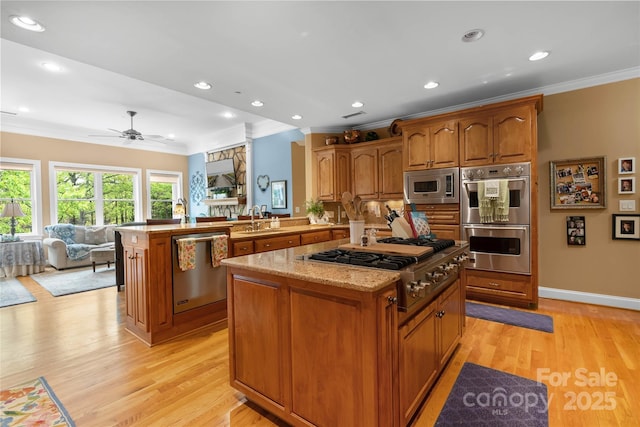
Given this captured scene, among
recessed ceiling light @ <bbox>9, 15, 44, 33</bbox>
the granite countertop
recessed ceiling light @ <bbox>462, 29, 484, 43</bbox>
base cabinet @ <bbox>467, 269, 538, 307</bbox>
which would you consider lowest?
base cabinet @ <bbox>467, 269, 538, 307</bbox>

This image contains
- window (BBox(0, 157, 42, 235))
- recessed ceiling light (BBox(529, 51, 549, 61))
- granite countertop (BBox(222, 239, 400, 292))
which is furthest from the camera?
window (BBox(0, 157, 42, 235))

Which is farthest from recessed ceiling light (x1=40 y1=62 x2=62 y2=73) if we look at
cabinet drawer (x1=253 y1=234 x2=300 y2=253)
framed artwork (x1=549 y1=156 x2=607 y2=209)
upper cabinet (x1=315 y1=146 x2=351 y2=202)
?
framed artwork (x1=549 y1=156 x2=607 y2=209)

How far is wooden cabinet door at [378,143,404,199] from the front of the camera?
4.58 m

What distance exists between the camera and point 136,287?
279 cm

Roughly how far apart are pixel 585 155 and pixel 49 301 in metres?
6.94

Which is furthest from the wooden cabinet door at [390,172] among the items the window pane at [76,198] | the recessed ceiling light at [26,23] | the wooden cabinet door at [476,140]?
the window pane at [76,198]

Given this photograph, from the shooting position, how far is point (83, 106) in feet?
Result: 16.7

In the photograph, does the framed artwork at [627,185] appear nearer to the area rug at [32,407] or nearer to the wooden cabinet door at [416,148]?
the wooden cabinet door at [416,148]

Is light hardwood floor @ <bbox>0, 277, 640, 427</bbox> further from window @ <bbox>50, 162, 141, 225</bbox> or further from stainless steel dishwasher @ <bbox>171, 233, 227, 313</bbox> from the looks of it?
window @ <bbox>50, 162, 141, 225</bbox>

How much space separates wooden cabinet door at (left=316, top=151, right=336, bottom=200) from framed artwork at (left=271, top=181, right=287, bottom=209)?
1.06 meters

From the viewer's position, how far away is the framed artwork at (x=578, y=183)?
11.0 feet

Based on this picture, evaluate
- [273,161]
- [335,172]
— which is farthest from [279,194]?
[335,172]

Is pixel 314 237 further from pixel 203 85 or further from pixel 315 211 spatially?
pixel 203 85

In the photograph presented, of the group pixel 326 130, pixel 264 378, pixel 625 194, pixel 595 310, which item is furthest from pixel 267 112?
pixel 595 310
